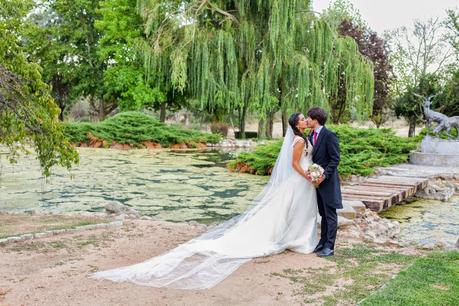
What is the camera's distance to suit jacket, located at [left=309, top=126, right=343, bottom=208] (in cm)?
577

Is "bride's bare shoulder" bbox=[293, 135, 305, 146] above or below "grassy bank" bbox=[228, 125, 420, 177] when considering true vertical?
above

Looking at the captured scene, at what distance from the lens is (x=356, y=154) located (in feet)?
51.5

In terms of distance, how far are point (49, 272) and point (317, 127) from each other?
3.12 metres

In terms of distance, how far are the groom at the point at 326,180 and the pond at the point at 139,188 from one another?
3.11m

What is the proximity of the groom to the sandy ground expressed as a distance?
29 cm

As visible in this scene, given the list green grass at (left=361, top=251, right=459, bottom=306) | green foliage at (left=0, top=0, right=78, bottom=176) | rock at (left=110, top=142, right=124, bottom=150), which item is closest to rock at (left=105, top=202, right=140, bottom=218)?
green foliage at (left=0, top=0, right=78, bottom=176)

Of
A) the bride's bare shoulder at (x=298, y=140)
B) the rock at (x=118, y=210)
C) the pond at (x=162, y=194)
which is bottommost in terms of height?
the pond at (x=162, y=194)

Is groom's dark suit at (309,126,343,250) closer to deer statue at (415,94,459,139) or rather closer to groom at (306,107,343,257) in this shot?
groom at (306,107,343,257)

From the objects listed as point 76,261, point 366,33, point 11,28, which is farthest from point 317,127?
point 366,33

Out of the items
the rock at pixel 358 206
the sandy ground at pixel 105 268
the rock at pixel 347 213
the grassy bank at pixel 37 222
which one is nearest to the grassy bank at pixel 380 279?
the sandy ground at pixel 105 268

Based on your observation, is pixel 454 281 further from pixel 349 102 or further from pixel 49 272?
pixel 349 102

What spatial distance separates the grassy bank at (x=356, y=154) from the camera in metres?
14.8

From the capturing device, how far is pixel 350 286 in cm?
465

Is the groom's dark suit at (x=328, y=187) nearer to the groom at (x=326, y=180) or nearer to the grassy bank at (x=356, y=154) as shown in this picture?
the groom at (x=326, y=180)
